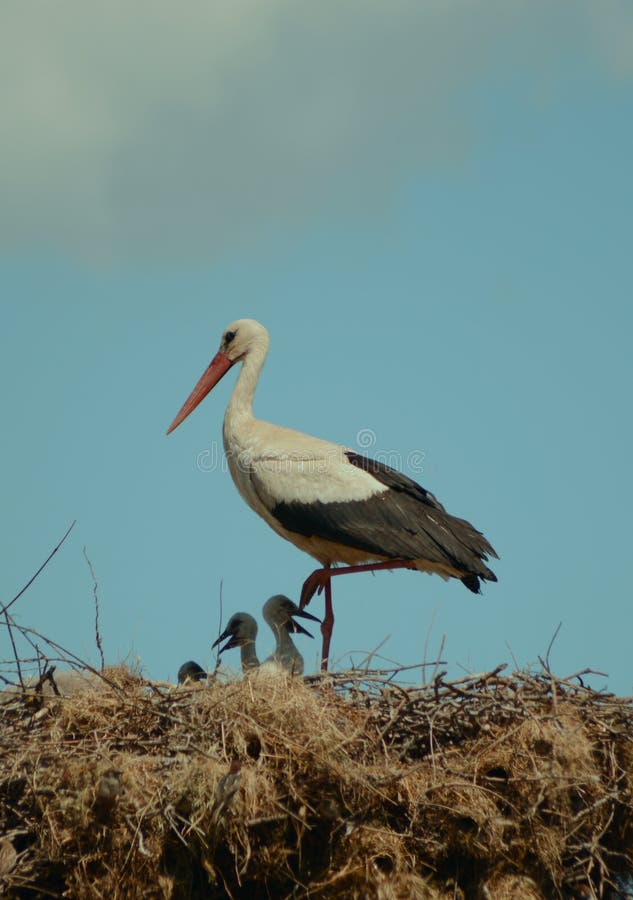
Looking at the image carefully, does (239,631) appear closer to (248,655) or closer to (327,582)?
(248,655)

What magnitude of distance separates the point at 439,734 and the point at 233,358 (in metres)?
4.36

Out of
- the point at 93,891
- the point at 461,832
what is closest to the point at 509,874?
the point at 461,832

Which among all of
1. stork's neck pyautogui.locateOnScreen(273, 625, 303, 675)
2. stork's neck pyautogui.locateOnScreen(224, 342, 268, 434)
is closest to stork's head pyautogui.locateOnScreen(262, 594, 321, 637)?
stork's neck pyautogui.locateOnScreen(273, 625, 303, 675)

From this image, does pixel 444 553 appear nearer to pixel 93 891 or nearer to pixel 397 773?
pixel 397 773

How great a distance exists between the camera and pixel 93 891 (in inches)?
226

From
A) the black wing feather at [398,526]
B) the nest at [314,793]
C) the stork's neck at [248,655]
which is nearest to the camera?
the nest at [314,793]

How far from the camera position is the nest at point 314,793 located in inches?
Answer: 225

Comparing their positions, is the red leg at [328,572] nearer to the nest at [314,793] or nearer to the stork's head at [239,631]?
the stork's head at [239,631]

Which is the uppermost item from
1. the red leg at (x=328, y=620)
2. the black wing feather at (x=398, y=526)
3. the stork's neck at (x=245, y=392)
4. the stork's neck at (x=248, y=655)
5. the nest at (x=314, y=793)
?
the stork's neck at (x=245, y=392)

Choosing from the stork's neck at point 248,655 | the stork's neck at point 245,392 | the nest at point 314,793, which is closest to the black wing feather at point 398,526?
the stork's neck at point 245,392

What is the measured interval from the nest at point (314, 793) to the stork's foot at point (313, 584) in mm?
2457

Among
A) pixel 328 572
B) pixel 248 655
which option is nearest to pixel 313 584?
pixel 328 572

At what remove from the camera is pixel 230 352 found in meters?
10.0

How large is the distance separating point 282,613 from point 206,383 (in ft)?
8.08
